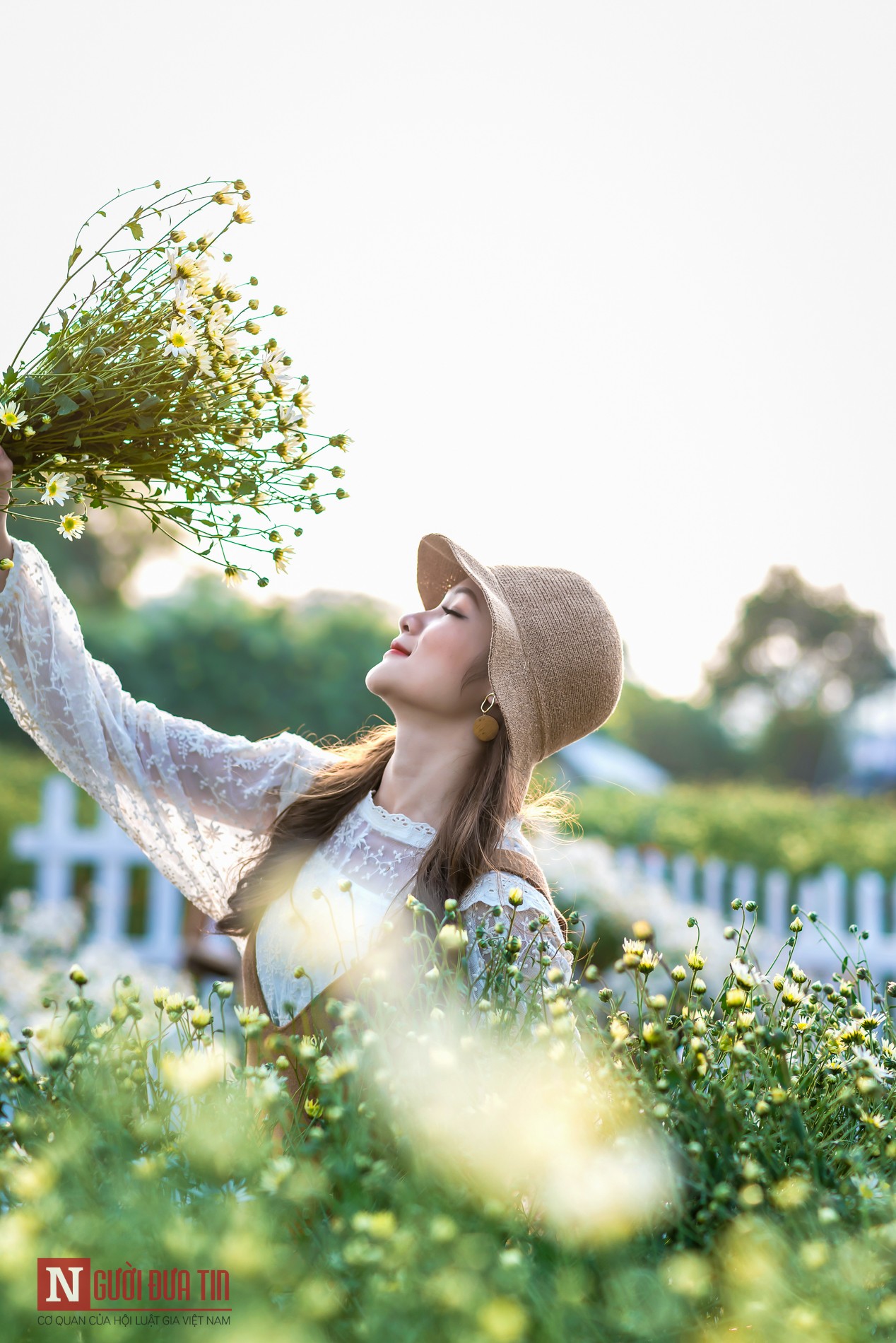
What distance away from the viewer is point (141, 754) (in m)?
2.07

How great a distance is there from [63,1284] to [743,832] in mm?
7988

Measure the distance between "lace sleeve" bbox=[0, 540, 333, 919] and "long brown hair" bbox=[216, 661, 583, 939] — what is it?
0.20 feet

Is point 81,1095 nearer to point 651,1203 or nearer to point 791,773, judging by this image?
point 651,1203

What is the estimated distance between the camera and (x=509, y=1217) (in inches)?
34.7

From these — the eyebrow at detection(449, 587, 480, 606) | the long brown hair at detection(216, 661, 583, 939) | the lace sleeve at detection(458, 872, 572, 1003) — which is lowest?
the lace sleeve at detection(458, 872, 572, 1003)

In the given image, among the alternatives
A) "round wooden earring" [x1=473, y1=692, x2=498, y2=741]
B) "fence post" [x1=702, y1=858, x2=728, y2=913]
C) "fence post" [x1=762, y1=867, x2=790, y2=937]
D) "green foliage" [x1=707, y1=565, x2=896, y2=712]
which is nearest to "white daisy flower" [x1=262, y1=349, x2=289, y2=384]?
"round wooden earring" [x1=473, y1=692, x2=498, y2=741]

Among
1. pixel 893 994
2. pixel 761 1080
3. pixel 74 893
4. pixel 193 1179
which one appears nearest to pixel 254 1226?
pixel 193 1179

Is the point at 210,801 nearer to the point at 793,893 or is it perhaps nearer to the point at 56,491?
the point at 56,491

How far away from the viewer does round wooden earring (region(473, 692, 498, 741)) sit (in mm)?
2123

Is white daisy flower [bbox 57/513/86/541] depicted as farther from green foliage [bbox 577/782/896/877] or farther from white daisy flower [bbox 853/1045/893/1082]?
green foliage [bbox 577/782/896/877]

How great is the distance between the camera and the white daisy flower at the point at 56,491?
4.56 feet

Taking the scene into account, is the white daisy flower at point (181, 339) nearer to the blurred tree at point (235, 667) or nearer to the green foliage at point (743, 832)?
the green foliage at point (743, 832)

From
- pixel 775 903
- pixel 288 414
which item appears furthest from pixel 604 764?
pixel 288 414

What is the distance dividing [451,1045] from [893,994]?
0.64 m
